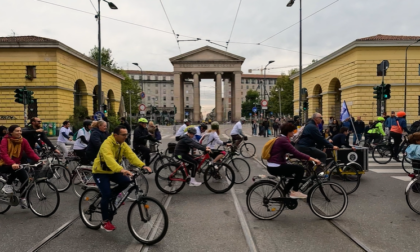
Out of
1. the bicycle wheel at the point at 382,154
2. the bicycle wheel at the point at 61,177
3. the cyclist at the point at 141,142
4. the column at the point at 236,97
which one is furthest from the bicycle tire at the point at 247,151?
the column at the point at 236,97

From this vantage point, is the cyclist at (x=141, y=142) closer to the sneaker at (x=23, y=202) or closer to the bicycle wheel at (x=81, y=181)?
the bicycle wheel at (x=81, y=181)

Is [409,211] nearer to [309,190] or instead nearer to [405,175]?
[309,190]

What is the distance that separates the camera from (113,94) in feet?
149

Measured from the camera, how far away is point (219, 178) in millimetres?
7754

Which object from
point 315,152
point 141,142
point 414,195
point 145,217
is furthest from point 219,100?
point 145,217

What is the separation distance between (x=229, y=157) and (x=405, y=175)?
533cm

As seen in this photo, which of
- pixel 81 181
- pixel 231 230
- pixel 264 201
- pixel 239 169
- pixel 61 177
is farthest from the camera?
pixel 239 169

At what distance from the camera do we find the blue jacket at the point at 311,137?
22.9ft

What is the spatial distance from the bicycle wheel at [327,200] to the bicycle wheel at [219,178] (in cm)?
251

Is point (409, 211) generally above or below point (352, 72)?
below

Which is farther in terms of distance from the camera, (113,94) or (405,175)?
(113,94)

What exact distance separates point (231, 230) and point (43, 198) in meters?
3.40

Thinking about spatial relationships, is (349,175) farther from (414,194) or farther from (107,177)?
(107,177)

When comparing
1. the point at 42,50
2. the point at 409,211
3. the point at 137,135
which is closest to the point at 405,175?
the point at 409,211
